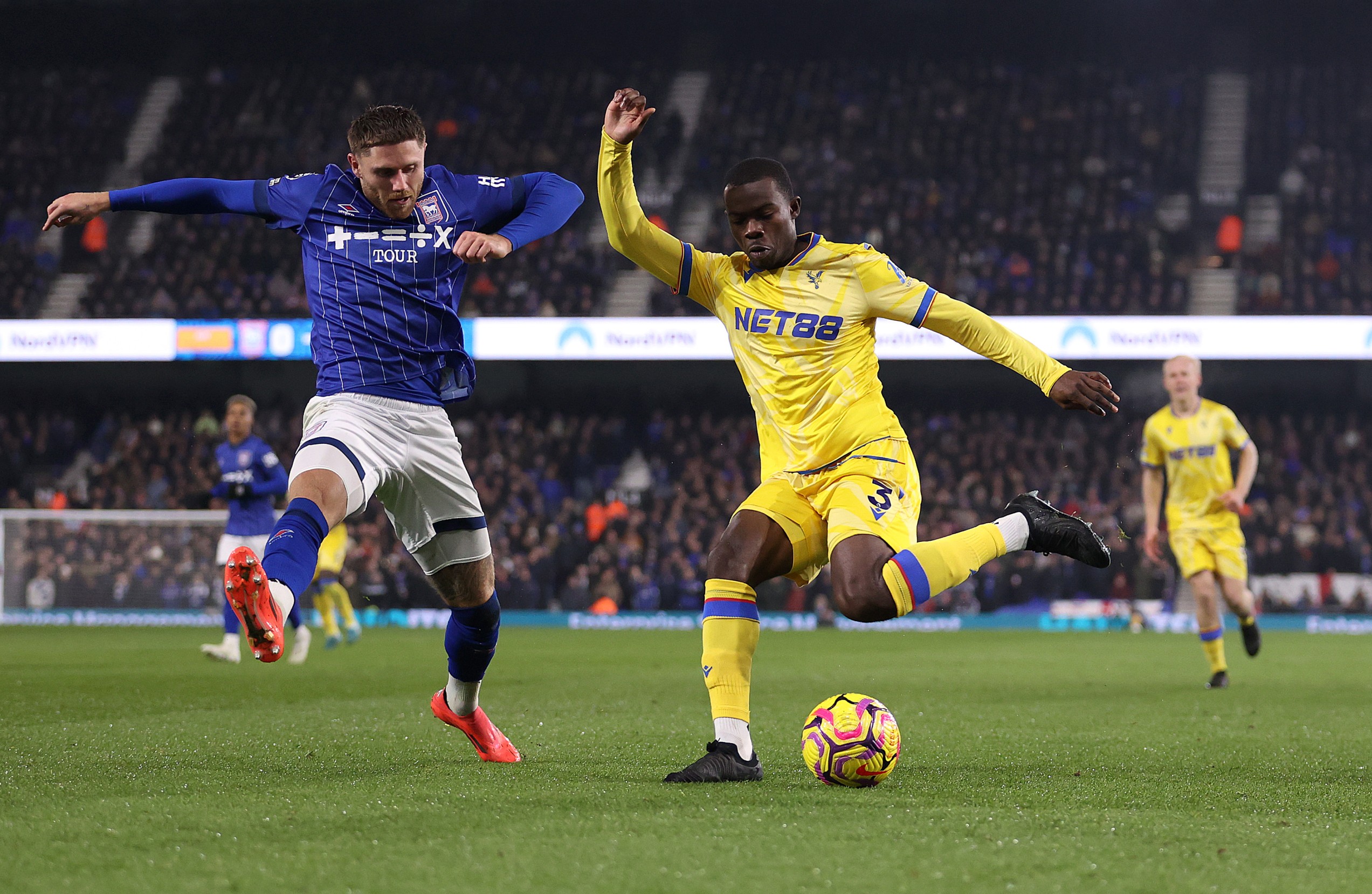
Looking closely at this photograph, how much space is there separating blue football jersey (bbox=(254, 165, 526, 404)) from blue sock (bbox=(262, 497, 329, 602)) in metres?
0.67

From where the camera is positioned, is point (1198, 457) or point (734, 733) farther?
point (1198, 457)

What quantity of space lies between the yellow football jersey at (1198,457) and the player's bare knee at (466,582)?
603 cm

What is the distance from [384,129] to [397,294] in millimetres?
558

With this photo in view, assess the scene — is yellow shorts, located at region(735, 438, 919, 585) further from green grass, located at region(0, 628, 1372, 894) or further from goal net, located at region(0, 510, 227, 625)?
goal net, located at region(0, 510, 227, 625)

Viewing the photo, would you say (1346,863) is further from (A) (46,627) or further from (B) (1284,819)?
(A) (46,627)

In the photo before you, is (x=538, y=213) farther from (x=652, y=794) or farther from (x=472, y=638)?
(x=652, y=794)

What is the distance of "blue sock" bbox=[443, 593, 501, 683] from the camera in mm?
5082

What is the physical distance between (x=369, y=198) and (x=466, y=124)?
23.5m

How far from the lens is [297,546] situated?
3.99 metres

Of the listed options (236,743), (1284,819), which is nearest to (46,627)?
(236,743)

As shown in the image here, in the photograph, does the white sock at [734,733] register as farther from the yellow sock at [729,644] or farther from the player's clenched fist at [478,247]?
the player's clenched fist at [478,247]

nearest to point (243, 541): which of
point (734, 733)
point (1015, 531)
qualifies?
point (734, 733)

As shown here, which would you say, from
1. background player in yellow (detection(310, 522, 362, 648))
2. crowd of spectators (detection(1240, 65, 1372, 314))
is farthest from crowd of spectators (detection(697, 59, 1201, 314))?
background player in yellow (detection(310, 522, 362, 648))

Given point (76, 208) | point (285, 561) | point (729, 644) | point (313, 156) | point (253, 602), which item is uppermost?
point (313, 156)
